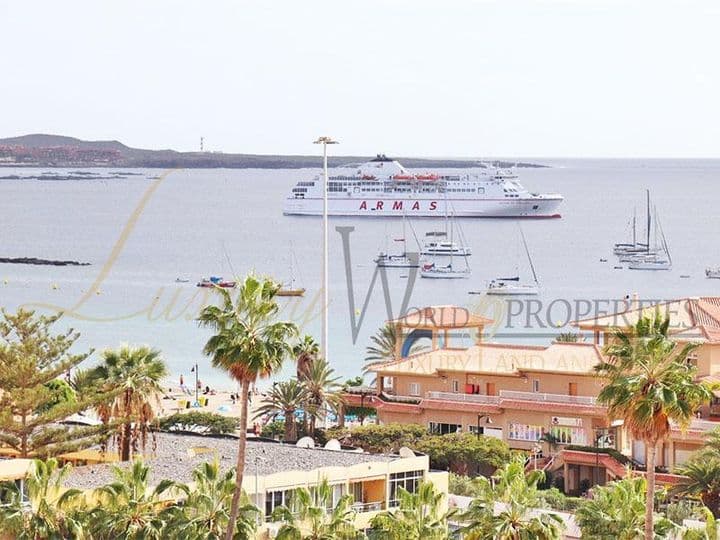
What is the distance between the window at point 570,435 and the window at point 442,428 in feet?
9.22

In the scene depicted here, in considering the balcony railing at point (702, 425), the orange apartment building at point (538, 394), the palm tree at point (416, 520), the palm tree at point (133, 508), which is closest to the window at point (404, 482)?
the palm tree at point (416, 520)

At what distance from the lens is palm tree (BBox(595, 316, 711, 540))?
23.5m

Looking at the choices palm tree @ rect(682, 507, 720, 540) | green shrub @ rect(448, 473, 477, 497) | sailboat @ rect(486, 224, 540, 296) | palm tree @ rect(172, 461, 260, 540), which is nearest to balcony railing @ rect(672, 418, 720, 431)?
green shrub @ rect(448, 473, 477, 497)

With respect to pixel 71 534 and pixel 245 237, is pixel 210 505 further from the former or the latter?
pixel 245 237

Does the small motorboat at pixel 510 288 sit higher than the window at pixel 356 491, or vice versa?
the window at pixel 356 491

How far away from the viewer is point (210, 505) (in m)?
25.7

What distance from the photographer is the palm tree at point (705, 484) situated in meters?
33.6

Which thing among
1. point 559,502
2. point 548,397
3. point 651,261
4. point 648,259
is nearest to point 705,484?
point 559,502

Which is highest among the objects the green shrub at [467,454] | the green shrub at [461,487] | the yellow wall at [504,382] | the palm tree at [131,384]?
the palm tree at [131,384]

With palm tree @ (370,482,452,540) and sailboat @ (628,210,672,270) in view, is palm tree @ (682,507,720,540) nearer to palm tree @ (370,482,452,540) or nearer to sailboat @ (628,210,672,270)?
palm tree @ (370,482,452,540)

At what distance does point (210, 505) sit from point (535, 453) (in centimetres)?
1858

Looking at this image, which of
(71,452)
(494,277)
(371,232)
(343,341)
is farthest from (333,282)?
(71,452)

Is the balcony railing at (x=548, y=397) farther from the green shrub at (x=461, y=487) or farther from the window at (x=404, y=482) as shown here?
the window at (x=404, y=482)

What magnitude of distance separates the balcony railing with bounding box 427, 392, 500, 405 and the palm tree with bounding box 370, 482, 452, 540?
17947mm
